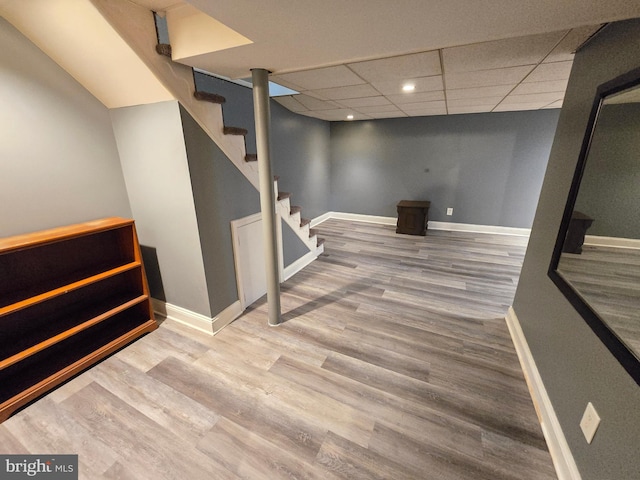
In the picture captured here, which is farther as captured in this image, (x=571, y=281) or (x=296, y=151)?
(x=296, y=151)

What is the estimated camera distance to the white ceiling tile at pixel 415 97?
112 inches

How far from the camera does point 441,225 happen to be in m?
5.12

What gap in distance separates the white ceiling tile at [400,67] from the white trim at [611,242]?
55.6 inches

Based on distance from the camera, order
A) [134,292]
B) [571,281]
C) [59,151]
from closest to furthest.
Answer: [571,281] < [59,151] < [134,292]

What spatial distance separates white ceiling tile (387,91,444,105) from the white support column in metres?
1.78

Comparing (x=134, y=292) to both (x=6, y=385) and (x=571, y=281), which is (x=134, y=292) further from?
(x=571, y=281)

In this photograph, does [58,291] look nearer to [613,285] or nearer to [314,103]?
[613,285]

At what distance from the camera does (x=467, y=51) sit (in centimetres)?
164

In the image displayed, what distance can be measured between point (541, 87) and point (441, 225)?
2.89 metres

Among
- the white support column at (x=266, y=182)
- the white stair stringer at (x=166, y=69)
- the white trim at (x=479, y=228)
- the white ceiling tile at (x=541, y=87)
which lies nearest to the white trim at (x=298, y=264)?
the white support column at (x=266, y=182)

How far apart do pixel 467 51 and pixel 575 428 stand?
2160 millimetres

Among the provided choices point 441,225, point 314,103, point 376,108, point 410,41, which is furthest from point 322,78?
point 441,225

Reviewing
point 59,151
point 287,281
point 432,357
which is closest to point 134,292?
point 59,151

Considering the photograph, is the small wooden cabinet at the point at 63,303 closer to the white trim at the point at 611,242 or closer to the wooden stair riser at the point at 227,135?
the wooden stair riser at the point at 227,135
